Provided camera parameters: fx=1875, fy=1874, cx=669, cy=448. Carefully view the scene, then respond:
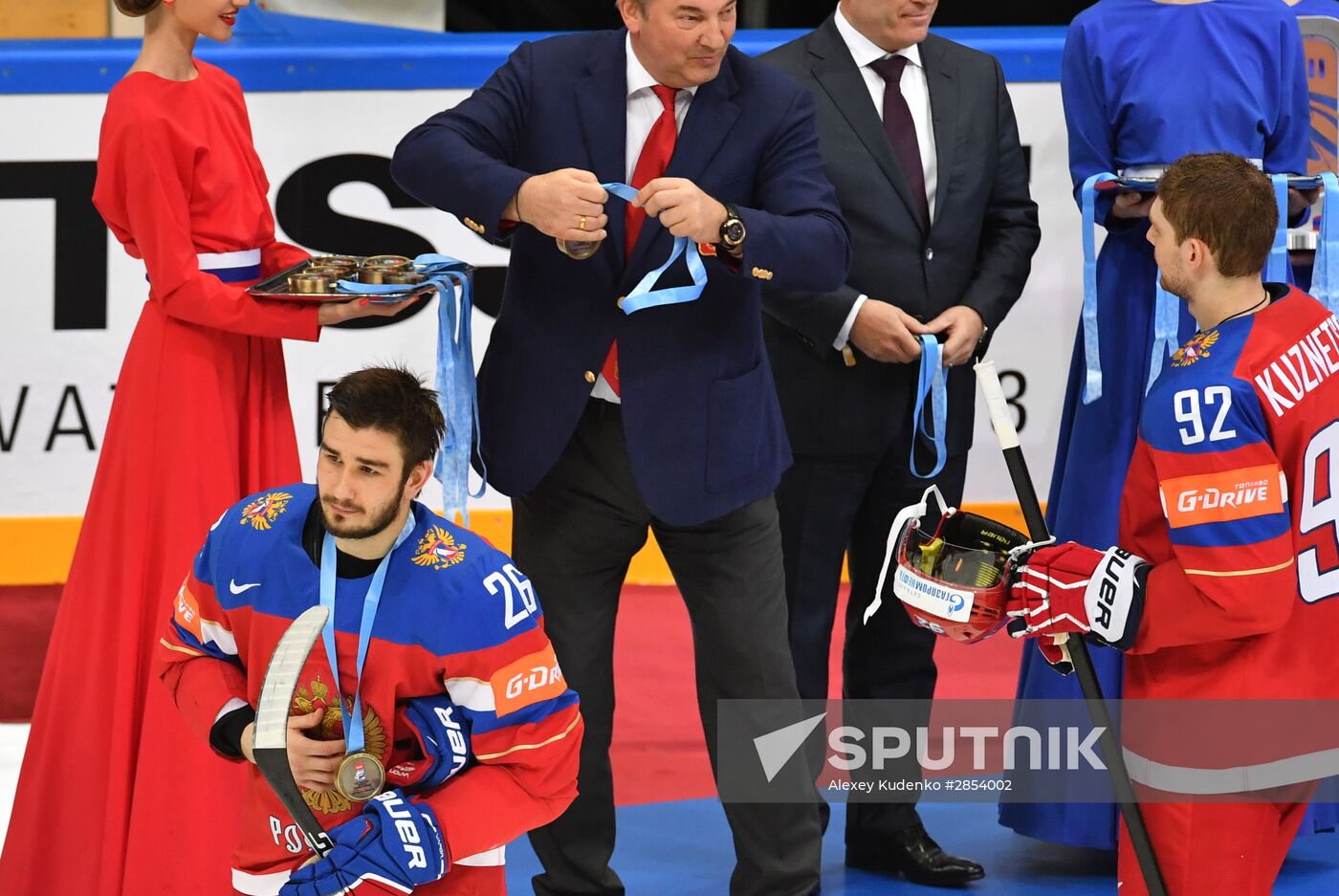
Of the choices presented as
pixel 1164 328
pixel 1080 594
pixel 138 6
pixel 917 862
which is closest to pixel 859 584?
pixel 917 862

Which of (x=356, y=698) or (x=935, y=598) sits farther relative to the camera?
(x=935, y=598)

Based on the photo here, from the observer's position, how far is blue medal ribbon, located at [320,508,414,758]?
2.56 m

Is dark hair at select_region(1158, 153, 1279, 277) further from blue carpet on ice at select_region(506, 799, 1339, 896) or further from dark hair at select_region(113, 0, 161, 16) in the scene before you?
dark hair at select_region(113, 0, 161, 16)

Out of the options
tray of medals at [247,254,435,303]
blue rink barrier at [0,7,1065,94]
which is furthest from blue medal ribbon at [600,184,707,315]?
blue rink barrier at [0,7,1065,94]

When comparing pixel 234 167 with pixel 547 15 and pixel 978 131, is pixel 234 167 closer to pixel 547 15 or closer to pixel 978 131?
pixel 978 131

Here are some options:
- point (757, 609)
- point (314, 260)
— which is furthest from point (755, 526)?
point (314, 260)

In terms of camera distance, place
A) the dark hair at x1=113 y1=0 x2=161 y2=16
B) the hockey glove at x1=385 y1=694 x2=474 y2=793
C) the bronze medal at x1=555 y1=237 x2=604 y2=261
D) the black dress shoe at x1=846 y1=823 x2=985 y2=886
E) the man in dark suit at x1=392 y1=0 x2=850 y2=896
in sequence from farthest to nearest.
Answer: the black dress shoe at x1=846 y1=823 x2=985 y2=886 < the dark hair at x1=113 y1=0 x2=161 y2=16 < the man in dark suit at x1=392 y1=0 x2=850 y2=896 < the bronze medal at x1=555 y1=237 x2=604 y2=261 < the hockey glove at x1=385 y1=694 x2=474 y2=793

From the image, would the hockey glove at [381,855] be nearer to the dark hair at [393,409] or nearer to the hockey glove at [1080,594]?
the dark hair at [393,409]

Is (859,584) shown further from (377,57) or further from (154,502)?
(377,57)

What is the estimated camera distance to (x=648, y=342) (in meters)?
3.43

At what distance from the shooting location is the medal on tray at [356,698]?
8.23 ft

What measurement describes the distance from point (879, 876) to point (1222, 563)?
1575 mm

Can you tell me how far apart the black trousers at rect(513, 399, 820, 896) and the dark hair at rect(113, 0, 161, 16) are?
3.65ft

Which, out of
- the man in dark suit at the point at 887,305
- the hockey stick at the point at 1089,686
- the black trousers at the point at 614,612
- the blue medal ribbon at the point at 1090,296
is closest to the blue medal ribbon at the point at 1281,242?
the blue medal ribbon at the point at 1090,296
